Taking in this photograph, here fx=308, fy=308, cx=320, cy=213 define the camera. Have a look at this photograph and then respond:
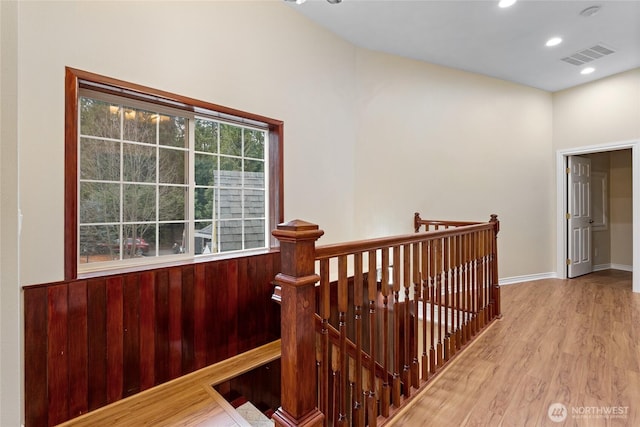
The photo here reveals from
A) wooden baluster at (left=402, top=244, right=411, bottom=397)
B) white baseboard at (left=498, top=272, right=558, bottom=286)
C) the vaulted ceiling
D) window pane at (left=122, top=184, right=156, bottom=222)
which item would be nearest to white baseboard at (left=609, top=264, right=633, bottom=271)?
white baseboard at (left=498, top=272, right=558, bottom=286)

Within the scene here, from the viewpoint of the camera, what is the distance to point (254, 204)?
280 cm

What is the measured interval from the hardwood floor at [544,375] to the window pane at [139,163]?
215 centimetres

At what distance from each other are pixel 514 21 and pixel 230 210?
11.0 ft

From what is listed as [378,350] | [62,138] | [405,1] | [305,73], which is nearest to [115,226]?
[62,138]

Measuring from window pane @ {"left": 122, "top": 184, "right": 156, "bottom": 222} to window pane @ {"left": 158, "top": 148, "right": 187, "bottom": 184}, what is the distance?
13 cm

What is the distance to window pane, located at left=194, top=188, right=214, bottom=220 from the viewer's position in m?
2.42

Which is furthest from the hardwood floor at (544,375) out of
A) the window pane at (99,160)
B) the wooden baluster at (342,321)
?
the window pane at (99,160)

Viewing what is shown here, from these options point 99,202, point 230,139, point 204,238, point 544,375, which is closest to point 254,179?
point 230,139

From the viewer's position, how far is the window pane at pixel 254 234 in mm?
2734

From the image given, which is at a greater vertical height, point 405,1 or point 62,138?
point 405,1

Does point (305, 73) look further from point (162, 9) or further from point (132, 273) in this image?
point (132, 273)

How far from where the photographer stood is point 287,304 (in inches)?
45.0

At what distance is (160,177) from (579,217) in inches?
236

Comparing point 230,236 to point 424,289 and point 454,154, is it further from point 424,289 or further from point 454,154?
point 454,154
